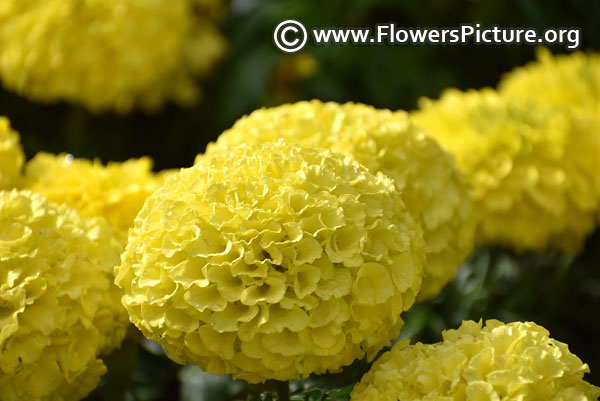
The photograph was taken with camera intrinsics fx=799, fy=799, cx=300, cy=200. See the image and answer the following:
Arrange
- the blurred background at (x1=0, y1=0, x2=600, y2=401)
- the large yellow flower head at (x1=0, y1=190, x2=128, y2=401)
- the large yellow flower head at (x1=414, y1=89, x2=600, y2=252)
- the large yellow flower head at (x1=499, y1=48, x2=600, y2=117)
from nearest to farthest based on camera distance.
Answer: the large yellow flower head at (x1=0, y1=190, x2=128, y2=401) → the large yellow flower head at (x1=414, y1=89, x2=600, y2=252) → the large yellow flower head at (x1=499, y1=48, x2=600, y2=117) → the blurred background at (x1=0, y1=0, x2=600, y2=401)

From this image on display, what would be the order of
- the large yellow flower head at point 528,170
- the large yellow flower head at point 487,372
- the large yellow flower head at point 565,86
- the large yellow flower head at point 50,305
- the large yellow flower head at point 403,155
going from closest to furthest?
the large yellow flower head at point 487,372 < the large yellow flower head at point 50,305 < the large yellow flower head at point 403,155 < the large yellow flower head at point 528,170 < the large yellow flower head at point 565,86

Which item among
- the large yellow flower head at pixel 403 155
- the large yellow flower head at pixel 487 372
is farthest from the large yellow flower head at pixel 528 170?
the large yellow flower head at pixel 487 372

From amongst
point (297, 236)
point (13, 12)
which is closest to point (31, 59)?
point (13, 12)

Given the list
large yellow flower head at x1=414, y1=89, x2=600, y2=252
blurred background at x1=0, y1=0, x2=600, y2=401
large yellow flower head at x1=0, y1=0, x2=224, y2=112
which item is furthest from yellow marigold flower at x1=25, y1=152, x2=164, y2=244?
blurred background at x1=0, y1=0, x2=600, y2=401

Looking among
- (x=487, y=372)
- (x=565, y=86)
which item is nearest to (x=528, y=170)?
(x=565, y=86)

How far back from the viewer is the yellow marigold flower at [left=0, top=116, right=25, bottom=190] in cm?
139

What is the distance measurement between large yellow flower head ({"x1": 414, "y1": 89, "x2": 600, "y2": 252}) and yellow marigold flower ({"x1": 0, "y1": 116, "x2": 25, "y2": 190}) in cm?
92

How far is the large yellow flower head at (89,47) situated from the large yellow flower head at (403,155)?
103 cm

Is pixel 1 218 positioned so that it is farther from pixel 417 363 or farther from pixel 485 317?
pixel 485 317

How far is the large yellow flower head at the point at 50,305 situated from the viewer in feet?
3.65

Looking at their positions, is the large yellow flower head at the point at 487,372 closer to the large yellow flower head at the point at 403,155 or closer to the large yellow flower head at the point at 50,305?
the large yellow flower head at the point at 403,155

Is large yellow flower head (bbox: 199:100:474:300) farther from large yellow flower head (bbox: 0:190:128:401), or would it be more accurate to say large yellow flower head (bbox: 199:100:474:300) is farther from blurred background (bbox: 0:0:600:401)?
Result: blurred background (bbox: 0:0:600:401)

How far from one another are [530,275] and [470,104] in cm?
46

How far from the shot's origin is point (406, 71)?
8.75 ft
